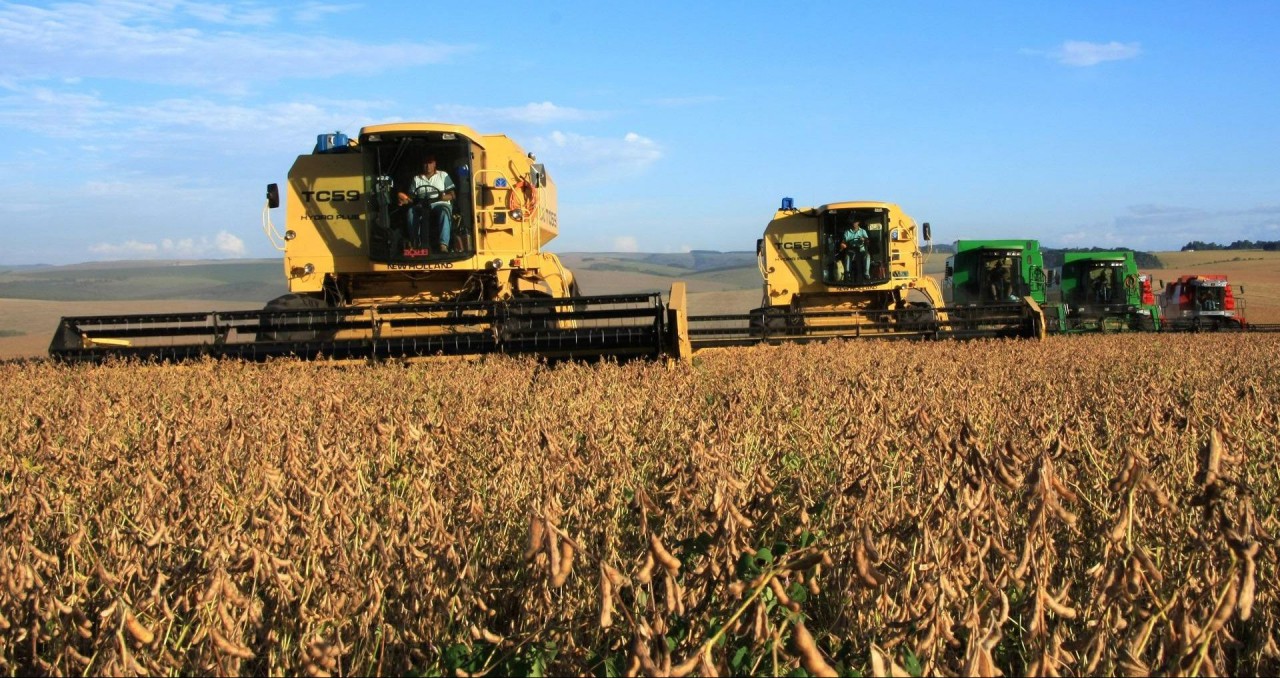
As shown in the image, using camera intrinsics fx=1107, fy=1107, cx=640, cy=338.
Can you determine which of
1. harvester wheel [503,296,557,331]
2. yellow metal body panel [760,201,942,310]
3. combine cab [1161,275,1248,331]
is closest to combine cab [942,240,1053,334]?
combine cab [1161,275,1248,331]

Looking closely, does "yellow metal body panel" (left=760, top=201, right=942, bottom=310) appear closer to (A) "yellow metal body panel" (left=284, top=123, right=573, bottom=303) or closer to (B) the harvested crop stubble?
(A) "yellow metal body panel" (left=284, top=123, right=573, bottom=303)

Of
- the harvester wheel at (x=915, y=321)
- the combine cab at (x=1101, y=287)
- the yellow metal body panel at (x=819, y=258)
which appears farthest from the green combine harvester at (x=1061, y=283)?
the harvester wheel at (x=915, y=321)

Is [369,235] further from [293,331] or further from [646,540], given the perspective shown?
[646,540]

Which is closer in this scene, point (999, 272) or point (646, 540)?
point (646, 540)

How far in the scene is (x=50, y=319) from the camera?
151 ft

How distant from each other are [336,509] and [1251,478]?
2478 millimetres

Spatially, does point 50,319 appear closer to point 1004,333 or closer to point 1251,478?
point 1004,333

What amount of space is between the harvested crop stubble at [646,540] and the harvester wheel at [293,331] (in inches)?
160

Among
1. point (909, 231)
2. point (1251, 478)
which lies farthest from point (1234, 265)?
point (1251, 478)

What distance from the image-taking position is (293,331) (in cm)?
977

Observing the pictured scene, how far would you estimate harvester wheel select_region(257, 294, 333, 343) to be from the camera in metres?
9.31

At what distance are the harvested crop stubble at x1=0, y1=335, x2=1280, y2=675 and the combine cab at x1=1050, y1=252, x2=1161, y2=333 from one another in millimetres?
20794

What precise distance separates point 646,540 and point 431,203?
346 inches

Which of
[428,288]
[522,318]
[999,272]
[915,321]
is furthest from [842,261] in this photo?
[999,272]
